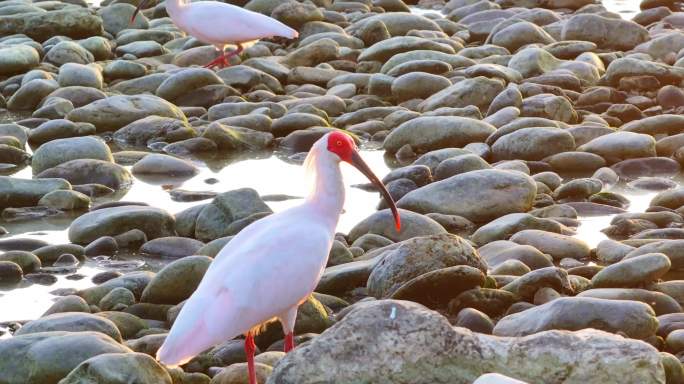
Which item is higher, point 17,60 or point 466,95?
point 466,95

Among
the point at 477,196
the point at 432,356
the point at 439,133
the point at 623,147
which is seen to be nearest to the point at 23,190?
the point at 477,196

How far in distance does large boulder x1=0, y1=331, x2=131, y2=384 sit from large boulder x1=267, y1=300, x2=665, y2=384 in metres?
0.97

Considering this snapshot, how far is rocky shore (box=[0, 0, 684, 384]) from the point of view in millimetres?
4578

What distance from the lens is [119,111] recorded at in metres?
10.0

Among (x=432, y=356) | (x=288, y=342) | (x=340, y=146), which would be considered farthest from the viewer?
(x=340, y=146)

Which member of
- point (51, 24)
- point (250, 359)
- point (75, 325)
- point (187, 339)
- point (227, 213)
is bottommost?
point (51, 24)

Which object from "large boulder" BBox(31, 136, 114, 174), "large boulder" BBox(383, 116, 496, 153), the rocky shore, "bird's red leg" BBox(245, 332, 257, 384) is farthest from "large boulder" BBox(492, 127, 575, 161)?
"bird's red leg" BBox(245, 332, 257, 384)

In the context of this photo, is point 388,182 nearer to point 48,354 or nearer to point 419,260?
point 419,260

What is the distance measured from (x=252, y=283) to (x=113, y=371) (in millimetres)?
599

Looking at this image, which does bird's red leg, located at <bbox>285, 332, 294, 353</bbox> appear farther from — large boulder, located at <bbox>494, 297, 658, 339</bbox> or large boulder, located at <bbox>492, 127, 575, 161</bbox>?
large boulder, located at <bbox>492, 127, 575, 161</bbox>

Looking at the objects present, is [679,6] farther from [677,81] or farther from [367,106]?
[367,106]

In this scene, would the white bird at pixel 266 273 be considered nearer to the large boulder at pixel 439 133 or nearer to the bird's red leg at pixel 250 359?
the bird's red leg at pixel 250 359

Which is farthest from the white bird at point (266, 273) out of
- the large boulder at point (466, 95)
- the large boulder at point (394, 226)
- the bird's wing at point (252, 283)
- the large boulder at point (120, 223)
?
the large boulder at point (466, 95)

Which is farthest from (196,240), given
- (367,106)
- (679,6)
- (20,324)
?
(679,6)
